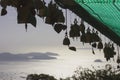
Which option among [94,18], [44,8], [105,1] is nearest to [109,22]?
[94,18]

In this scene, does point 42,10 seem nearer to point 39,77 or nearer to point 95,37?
point 95,37

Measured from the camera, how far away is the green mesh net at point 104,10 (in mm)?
5943

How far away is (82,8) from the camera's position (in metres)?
6.40

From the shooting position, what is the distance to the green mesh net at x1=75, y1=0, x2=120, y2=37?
5.94 m

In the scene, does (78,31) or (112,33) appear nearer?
(78,31)

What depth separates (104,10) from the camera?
6562 millimetres

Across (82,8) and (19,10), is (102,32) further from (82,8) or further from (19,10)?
(19,10)

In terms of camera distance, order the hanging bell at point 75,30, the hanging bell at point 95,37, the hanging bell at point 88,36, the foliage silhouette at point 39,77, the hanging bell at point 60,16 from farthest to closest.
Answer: the foliage silhouette at point 39,77 → the hanging bell at point 95,37 → the hanging bell at point 88,36 → the hanging bell at point 75,30 → the hanging bell at point 60,16

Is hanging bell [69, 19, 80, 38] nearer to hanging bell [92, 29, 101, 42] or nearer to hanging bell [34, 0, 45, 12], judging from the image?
hanging bell [92, 29, 101, 42]

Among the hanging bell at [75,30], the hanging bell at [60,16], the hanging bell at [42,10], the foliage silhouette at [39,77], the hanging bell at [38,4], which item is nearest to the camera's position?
the hanging bell at [38,4]

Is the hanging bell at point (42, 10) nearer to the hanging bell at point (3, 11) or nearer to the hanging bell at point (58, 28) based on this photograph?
the hanging bell at point (3, 11)

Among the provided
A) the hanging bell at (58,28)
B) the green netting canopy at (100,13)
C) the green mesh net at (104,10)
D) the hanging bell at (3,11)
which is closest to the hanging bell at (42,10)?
the hanging bell at (3,11)

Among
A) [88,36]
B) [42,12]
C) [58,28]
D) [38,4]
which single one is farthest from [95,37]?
[38,4]

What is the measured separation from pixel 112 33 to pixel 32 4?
594cm
